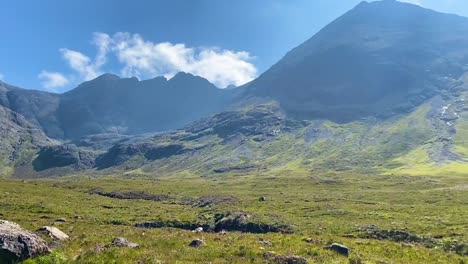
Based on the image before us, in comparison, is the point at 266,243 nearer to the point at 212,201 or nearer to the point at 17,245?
the point at 17,245

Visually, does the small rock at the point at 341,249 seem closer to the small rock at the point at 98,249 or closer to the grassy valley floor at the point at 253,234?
the grassy valley floor at the point at 253,234

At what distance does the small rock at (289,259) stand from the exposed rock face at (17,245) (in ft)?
38.9

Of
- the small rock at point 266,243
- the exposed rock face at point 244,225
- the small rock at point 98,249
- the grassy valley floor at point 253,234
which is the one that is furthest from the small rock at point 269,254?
the exposed rock face at point 244,225

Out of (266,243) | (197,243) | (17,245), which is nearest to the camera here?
(17,245)

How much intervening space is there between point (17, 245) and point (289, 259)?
13616 mm

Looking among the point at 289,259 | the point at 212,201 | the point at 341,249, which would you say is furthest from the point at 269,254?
the point at 212,201

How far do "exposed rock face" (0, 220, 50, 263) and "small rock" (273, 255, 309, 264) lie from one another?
38.9 feet

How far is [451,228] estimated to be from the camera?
2149 inches

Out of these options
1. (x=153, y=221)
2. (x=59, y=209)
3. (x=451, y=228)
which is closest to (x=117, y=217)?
(x=153, y=221)

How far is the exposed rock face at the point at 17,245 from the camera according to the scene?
66.8 feet

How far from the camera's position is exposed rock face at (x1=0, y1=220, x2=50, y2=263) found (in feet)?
66.8

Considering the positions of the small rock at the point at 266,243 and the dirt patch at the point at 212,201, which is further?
the dirt patch at the point at 212,201

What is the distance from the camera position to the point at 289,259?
76.0ft

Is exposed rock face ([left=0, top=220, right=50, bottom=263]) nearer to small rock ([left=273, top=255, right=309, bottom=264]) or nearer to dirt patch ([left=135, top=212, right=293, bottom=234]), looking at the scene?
small rock ([left=273, top=255, right=309, bottom=264])
